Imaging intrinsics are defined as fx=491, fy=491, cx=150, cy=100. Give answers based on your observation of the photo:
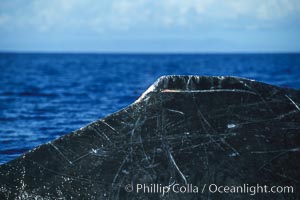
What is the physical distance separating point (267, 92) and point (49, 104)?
818 inches

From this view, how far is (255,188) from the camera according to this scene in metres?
4.61

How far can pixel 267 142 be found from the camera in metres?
4.63

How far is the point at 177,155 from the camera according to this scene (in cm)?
463

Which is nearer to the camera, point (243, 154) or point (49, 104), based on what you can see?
point (243, 154)

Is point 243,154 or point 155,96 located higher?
point 155,96

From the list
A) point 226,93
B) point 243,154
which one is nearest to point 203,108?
point 226,93

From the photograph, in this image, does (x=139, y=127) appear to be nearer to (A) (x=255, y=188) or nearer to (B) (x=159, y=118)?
(B) (x=159, y=118)

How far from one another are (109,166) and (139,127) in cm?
46

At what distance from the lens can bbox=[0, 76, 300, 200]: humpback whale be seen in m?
4.61

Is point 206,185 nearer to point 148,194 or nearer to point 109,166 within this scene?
point 148,194

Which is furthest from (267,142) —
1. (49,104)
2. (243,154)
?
(49,104)

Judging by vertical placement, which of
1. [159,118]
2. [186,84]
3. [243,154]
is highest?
[186,84]

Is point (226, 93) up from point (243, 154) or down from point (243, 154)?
up

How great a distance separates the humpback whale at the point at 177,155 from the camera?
15.1ft
